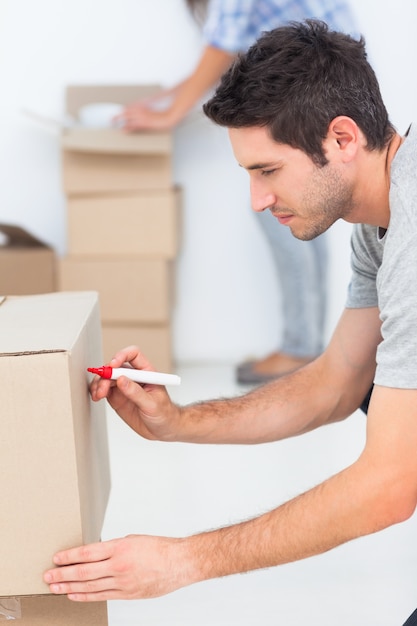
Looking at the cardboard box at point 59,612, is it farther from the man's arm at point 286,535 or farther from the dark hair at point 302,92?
the dark hair at point 302,92

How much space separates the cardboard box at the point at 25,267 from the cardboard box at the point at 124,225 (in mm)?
83

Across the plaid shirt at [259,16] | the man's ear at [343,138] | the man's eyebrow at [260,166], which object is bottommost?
the man's eyebrow at [260,166]

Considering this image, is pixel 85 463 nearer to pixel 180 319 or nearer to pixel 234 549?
pixel 234 549

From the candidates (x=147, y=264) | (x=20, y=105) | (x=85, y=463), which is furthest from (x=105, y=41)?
(x=85, y=463)

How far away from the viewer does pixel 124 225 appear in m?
2.62

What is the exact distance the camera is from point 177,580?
104 centimetres

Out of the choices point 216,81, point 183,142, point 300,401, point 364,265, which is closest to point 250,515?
point 300,401

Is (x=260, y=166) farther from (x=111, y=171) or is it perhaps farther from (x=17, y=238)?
(x=17, y=238)

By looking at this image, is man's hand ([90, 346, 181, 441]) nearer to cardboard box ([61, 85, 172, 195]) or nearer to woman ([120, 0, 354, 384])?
woman ([120, 0, 354, 384])

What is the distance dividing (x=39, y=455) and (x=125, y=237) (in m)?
1.71

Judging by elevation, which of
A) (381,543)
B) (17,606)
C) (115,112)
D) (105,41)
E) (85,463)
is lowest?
(381,543)

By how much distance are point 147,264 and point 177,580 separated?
166cm

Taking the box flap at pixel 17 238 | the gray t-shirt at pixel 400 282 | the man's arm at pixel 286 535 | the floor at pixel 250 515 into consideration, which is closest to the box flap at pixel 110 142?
the box flap at pixel 17 238

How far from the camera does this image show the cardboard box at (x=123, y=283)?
2.63 meters
